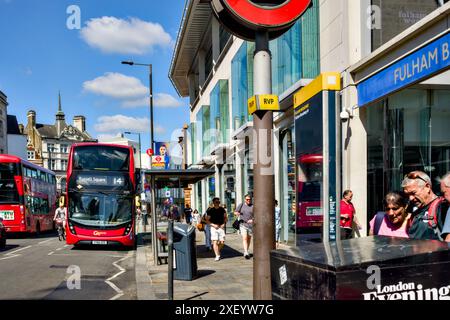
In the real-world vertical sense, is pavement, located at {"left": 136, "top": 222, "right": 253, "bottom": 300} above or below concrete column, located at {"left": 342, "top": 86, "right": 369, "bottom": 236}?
below

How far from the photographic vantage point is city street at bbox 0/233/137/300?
26.4 feet

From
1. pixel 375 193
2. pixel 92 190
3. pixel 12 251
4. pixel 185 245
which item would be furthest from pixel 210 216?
pixel 12 251

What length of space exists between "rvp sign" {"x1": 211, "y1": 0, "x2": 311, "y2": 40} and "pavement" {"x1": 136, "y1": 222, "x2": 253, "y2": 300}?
160 inches

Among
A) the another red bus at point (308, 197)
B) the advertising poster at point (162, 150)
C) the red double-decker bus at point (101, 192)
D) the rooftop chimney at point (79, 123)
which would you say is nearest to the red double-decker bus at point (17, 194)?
the red double-decker bus at point (101, 192)

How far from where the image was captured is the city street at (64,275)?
8055 millimetres

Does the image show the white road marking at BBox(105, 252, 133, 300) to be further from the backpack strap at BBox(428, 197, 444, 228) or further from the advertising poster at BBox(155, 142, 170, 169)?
the advertising poster at BBox(155, 142, 170, 169)

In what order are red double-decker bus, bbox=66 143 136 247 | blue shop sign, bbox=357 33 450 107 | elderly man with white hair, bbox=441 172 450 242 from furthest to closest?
red double-decker bus, bbox=66 143 136 247 → blue shop sign, bbox=357 33 450 107 → elderly man with white hair, bbox=441 172 450 242

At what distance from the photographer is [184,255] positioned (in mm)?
9195

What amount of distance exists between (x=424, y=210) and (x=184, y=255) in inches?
225

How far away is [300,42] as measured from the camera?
13078mm

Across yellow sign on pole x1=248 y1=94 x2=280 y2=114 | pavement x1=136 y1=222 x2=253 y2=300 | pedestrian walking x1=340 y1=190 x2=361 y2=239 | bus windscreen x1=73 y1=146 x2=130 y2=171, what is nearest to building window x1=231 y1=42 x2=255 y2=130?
bus windscreen x1=73 y1=146 x2=130 y2=171

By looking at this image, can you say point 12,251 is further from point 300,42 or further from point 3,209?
point 300,42

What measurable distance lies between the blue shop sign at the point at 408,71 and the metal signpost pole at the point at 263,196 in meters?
4.09

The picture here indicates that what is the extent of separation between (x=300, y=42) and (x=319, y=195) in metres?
→ 4.78
